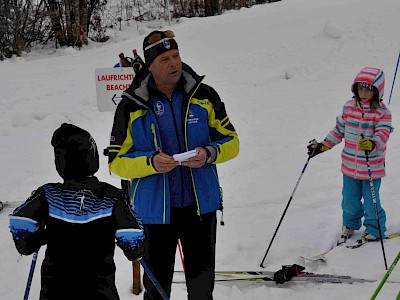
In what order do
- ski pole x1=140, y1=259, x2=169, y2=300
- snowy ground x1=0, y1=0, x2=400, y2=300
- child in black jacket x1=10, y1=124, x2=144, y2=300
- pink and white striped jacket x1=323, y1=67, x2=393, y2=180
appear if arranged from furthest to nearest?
snowy ground x1=0, y1=0, x2=400, y2=300, pink and white striped jacket x1=323, y1=67, x2=393, y2=180, ski pole x1=140, y1=259, x2=169, y2=300, child in black jacket x1=10, y1=124, x2=144, y2=300

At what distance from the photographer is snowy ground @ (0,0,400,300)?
4363mm

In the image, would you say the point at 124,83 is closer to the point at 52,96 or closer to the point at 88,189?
the point at 88,189

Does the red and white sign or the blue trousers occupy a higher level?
the red and white sign

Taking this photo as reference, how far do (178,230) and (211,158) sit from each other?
506 millimetres

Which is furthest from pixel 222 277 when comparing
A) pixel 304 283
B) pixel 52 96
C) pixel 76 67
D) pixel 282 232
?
pixel 76 67

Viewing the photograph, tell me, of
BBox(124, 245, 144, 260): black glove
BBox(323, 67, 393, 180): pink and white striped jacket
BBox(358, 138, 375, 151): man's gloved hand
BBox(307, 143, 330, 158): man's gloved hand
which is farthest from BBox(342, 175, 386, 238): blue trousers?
BBox(124, 245, 144, 260): black glove

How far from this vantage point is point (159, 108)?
2.79 metres

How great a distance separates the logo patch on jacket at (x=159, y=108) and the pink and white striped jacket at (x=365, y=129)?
206 cm

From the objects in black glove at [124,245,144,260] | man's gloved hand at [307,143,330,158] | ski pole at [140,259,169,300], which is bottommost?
ski pole at [140,259,169,300]

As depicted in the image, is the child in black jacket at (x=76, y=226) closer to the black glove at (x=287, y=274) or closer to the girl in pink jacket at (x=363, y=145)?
the black glove at (x=287, y=274)

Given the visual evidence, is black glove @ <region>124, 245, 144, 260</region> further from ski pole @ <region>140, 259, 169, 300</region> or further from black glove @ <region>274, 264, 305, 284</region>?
black glove @ <region>274, 264, 305, 284</region>

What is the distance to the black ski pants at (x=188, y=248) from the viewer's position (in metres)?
2.87

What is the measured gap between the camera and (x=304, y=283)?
3914 millimetres

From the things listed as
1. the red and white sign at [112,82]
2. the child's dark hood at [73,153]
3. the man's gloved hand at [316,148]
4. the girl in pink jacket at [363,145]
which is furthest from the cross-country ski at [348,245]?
the child's dark hood at [73,153]
